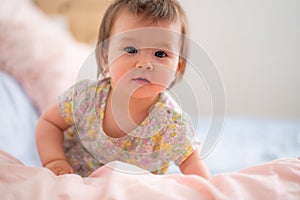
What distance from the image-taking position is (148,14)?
2.71ft

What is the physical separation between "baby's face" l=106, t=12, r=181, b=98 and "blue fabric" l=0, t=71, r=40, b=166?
35 centimetres

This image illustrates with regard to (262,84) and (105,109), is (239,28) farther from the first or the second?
(105,109)

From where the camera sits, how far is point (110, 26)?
926 millimetres

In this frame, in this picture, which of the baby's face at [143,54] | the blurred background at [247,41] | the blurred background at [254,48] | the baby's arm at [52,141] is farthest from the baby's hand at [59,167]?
the blurred background at [254,48]

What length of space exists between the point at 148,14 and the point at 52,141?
40 cm

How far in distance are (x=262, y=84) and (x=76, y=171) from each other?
1592mm

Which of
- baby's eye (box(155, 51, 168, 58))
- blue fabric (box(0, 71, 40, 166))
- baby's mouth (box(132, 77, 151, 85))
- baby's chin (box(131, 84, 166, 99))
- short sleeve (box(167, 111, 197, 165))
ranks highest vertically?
baby's eye (box(155, 51, 168, 58))

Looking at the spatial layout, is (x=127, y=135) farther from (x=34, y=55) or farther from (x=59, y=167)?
(x=34, y=55)

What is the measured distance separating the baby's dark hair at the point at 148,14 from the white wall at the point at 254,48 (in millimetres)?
1276

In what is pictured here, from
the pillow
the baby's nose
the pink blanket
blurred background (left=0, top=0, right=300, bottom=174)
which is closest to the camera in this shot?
the pink blanket

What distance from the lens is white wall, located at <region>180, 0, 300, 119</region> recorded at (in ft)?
7.14

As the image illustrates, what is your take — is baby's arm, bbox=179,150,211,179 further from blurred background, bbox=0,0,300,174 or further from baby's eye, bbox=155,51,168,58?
blurred background, bbox=0,0,300,174

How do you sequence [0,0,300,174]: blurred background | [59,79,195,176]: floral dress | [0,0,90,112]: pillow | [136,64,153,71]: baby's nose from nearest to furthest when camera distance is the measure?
[136,64,153,71]: baby's nose → [59,79,195,176]: floral dress → [0,0,90,112]: pillow → [0,0,300,174]: blurred background

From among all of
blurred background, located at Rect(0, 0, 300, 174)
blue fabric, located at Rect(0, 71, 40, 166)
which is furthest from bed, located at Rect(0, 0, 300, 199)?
blurred background, located at Rect(0, 0, 300, 174)
